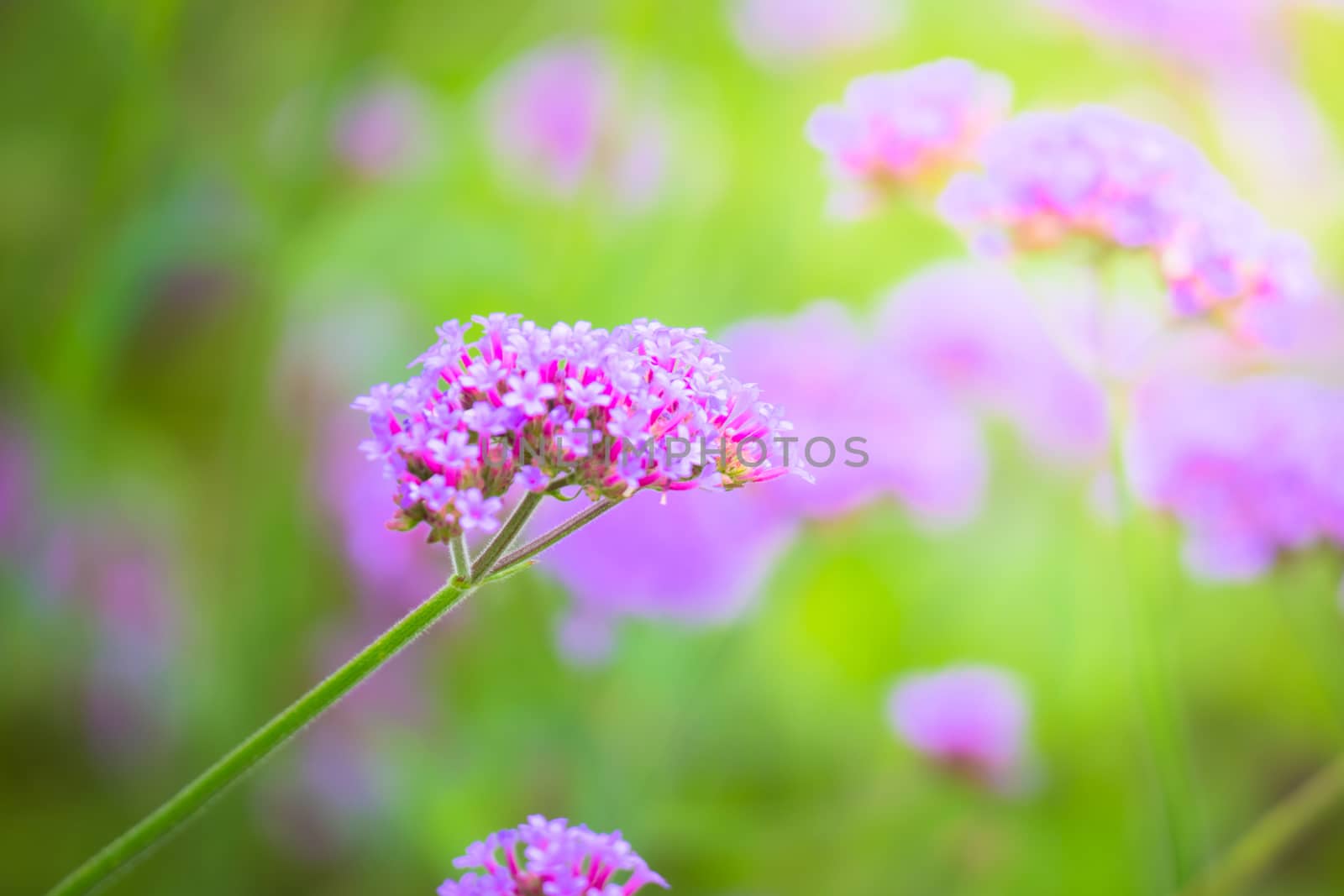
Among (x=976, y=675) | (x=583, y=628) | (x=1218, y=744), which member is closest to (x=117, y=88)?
(x=583, y=628)

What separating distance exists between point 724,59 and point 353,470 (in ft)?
6.89

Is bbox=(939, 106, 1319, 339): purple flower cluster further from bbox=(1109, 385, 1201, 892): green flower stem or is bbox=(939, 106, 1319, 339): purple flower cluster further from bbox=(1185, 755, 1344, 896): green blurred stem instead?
bbox=(1185, 755, 1344, 896): green blurred stem

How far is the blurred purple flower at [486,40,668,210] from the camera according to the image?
8.45 feet

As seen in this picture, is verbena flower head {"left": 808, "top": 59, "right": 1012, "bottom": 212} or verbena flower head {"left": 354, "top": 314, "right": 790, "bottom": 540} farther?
verbena flower head {"left": 808, "top": 59, "right": 1012, "bottom": 212}

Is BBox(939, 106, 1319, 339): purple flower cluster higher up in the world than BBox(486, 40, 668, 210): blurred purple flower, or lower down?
lower down

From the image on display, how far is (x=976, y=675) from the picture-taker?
2129mm

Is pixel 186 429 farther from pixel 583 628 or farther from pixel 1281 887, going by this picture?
pixel 1281 887

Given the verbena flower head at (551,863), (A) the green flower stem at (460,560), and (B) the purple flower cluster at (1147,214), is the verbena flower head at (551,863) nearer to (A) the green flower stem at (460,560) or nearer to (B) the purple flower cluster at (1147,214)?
(A) the green flower stem at (460,560)

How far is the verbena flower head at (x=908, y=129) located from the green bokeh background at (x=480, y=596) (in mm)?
668

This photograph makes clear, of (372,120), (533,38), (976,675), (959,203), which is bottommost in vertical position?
(976,675)

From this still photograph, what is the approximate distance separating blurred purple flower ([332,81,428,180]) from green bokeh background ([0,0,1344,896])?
6 centimetres

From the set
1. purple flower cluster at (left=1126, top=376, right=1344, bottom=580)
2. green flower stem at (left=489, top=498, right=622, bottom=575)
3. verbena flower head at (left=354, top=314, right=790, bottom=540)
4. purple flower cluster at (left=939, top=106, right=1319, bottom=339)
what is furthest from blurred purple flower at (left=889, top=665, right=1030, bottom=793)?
green flower stem at (left=489, top=498, right=622, bottom=575)

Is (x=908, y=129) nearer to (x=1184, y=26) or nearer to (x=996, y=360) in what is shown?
(x=996, y=360)

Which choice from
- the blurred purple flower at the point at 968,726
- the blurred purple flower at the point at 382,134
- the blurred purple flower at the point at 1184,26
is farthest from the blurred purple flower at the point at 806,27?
the blurred purple flower at the point at 968,726
